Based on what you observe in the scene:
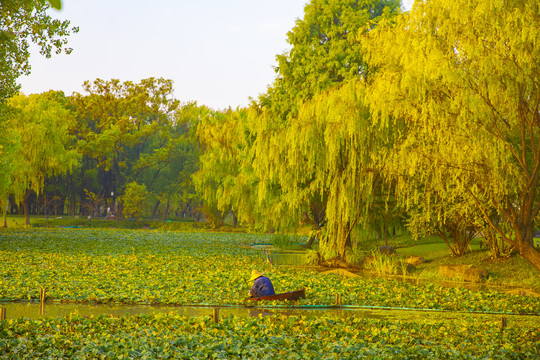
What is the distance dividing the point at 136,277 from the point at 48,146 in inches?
1271

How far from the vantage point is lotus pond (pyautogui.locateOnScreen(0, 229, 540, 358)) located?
8.42m

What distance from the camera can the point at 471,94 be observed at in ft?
49.5

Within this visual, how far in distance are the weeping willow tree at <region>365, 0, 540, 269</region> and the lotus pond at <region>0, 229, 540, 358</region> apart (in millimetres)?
3218

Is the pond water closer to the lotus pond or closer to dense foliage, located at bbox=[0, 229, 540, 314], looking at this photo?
the lotus pond

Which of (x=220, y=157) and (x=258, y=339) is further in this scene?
(x=220, y=157)

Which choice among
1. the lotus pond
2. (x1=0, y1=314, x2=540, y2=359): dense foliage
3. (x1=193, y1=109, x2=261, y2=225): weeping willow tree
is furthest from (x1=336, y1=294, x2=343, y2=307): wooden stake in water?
(x1=193, y1=109, x2=261, y2=225): weeping willow tree

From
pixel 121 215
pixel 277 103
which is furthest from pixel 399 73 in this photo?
pixel 121 215

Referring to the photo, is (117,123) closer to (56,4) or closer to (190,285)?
(190,285)

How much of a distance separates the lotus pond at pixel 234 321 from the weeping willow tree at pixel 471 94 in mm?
3218

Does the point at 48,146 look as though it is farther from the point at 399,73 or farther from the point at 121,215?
the point at 399,73

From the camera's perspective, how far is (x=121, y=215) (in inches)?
2576

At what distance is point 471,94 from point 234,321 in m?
8.85

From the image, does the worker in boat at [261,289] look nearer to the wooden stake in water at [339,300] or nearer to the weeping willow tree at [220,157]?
the wooden stake in water at [339,300]

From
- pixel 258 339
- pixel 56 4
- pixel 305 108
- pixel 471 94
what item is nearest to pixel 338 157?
pixel 305 108
